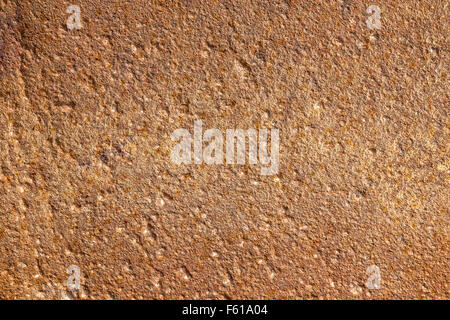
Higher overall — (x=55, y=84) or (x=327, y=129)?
(x=55, y=84)

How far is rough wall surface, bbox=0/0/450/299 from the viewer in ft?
3.63

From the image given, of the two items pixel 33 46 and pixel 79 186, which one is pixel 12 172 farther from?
pixel 33 46

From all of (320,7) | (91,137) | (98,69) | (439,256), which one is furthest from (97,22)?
(439,256)

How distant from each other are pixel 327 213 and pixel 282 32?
539 millimetres

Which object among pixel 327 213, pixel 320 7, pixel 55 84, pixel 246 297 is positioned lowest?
pixel 246 297

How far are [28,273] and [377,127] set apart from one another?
1.08m

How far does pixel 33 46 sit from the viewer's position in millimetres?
1105

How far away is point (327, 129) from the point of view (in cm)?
113

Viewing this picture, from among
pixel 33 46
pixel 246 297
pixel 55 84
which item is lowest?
pixel 246 297

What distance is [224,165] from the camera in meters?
1.13

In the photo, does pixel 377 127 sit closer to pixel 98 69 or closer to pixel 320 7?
pixel 320 7

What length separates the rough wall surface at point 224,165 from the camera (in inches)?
43.6

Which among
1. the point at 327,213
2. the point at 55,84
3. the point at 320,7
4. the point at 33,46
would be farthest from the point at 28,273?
the point at 320,7

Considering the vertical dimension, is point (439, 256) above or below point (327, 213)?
below
